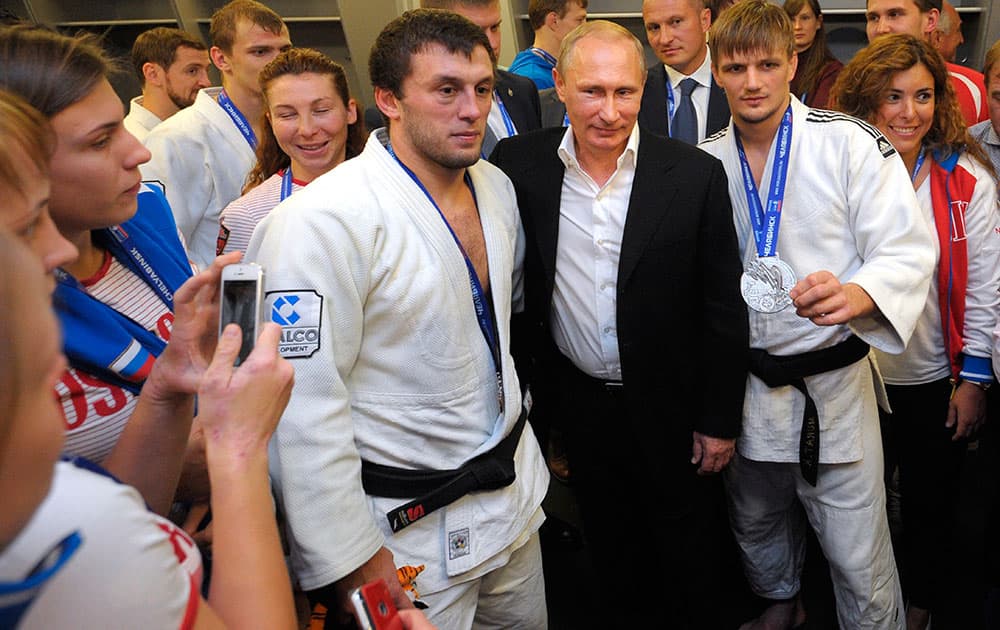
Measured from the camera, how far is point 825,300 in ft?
5.64

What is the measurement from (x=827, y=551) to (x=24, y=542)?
2020 millimetres

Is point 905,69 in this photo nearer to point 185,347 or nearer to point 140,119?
point 185,347

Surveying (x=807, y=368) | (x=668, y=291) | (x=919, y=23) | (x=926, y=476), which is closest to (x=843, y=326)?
(x=807, y=368)

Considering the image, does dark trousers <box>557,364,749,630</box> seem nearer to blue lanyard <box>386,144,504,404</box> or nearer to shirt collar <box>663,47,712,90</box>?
blue lanyard <box>386,144,504,404</box>

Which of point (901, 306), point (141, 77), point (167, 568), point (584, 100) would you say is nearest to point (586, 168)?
point (584, 100)

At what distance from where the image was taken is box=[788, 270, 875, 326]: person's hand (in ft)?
5.56

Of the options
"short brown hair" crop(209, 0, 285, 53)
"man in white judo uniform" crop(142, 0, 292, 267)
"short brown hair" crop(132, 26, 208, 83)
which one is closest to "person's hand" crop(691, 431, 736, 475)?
"man in white judo uniform" crop(142, 0, 292, 267)

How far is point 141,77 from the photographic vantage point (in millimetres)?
4141

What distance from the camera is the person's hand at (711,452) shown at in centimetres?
205

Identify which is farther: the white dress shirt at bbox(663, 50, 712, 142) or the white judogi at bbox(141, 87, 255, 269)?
the white dress shirt at bbox(663, 50, 712, 142)

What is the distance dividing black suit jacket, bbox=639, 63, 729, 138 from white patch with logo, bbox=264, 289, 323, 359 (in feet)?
6.48

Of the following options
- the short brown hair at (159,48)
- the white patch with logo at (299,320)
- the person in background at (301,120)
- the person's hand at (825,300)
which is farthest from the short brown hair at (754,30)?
the short brown hair at (159,48)

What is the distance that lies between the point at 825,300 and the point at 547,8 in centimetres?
291

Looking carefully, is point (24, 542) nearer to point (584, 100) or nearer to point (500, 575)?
point (500, 575)
